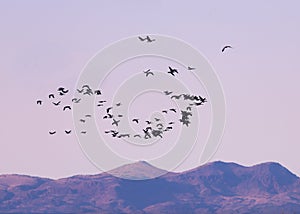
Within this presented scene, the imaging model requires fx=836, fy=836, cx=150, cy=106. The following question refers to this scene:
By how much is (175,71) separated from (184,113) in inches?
290

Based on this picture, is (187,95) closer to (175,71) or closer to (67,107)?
(175,71)

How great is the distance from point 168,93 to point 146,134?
10279 millimetres

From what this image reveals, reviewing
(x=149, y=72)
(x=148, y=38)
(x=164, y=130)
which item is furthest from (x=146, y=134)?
Answer: (x=148, y=38)

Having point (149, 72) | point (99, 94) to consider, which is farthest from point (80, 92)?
point (149, 72)

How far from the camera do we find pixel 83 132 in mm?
144500

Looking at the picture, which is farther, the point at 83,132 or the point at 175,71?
the point at 83,132

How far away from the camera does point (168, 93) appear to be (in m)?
139

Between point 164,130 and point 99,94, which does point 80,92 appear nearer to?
point 99,94

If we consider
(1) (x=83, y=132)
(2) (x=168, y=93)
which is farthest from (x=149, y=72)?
(1) (x=83, y=132)

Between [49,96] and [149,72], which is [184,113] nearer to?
[149,72]

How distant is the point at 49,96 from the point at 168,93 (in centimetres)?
1972

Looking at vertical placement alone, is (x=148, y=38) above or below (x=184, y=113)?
above

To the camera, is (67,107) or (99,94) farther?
(67,107)

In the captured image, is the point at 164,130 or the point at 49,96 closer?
the point at 49,96
